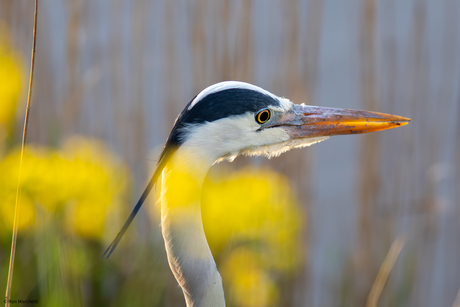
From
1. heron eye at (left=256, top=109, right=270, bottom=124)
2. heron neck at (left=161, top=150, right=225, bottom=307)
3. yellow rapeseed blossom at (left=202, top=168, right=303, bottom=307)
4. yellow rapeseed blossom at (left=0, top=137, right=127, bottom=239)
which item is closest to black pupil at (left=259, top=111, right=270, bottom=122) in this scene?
heron eye at (left=256, top=109, right=270, bottom=124)

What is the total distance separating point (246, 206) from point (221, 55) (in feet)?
2.25

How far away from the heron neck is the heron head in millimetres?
45

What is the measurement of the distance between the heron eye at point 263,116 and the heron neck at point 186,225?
17 cm

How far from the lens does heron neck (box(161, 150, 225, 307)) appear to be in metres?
0.85

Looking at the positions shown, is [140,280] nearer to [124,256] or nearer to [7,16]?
[124,256]

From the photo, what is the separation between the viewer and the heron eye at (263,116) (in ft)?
3.13

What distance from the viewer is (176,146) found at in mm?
869

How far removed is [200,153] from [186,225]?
0.50 feet

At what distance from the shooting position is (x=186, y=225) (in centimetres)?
85

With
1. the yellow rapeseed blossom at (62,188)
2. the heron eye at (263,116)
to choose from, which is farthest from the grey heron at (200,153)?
the yellow rapeseed blossom at (62,188)

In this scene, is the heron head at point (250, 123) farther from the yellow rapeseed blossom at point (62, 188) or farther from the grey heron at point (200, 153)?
the yellow rapeseed blossom at point (62, 188)

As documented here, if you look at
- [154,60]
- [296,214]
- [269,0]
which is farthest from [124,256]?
[269,0]

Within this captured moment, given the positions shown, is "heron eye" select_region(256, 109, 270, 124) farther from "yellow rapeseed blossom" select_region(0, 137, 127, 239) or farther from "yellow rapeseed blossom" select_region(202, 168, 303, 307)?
"yellow rapeseed blossom" select_region(0, 137, 127, 239)

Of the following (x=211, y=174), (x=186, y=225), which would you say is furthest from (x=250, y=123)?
(x=211, y=174)
